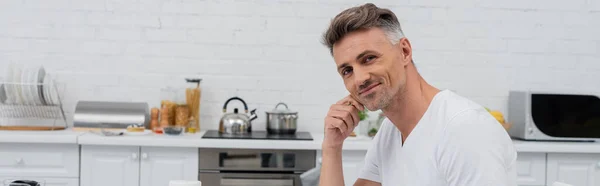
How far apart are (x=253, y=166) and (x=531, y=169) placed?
155 cm

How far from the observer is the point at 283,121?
11.0ft

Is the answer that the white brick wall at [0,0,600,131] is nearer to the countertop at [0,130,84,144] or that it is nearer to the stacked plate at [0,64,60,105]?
the stacked plate at [0,64,60,105]

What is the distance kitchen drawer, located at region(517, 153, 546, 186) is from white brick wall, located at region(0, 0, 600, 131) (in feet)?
2.03

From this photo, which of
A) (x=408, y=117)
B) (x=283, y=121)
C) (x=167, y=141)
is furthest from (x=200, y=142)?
(x=408, y=117)

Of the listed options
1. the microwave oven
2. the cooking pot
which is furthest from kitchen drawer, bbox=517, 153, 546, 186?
the cooking pot

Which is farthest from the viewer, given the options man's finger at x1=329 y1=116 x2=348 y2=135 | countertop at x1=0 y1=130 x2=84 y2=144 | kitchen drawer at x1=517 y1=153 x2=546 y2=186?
kitchen drawer at x1=517 y1=153 x2=546 y2=186

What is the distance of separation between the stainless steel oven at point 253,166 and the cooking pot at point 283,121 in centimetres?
27

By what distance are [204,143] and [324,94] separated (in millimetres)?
968

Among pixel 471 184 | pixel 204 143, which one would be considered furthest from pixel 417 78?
pixel 204 143

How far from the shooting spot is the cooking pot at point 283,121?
3.34 m

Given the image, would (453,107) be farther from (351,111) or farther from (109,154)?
(109,154)

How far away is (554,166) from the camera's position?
323 centimetres

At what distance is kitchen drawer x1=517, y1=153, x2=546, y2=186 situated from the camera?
320cm

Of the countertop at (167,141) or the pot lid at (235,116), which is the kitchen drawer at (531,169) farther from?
the pot lid at (235,116)
